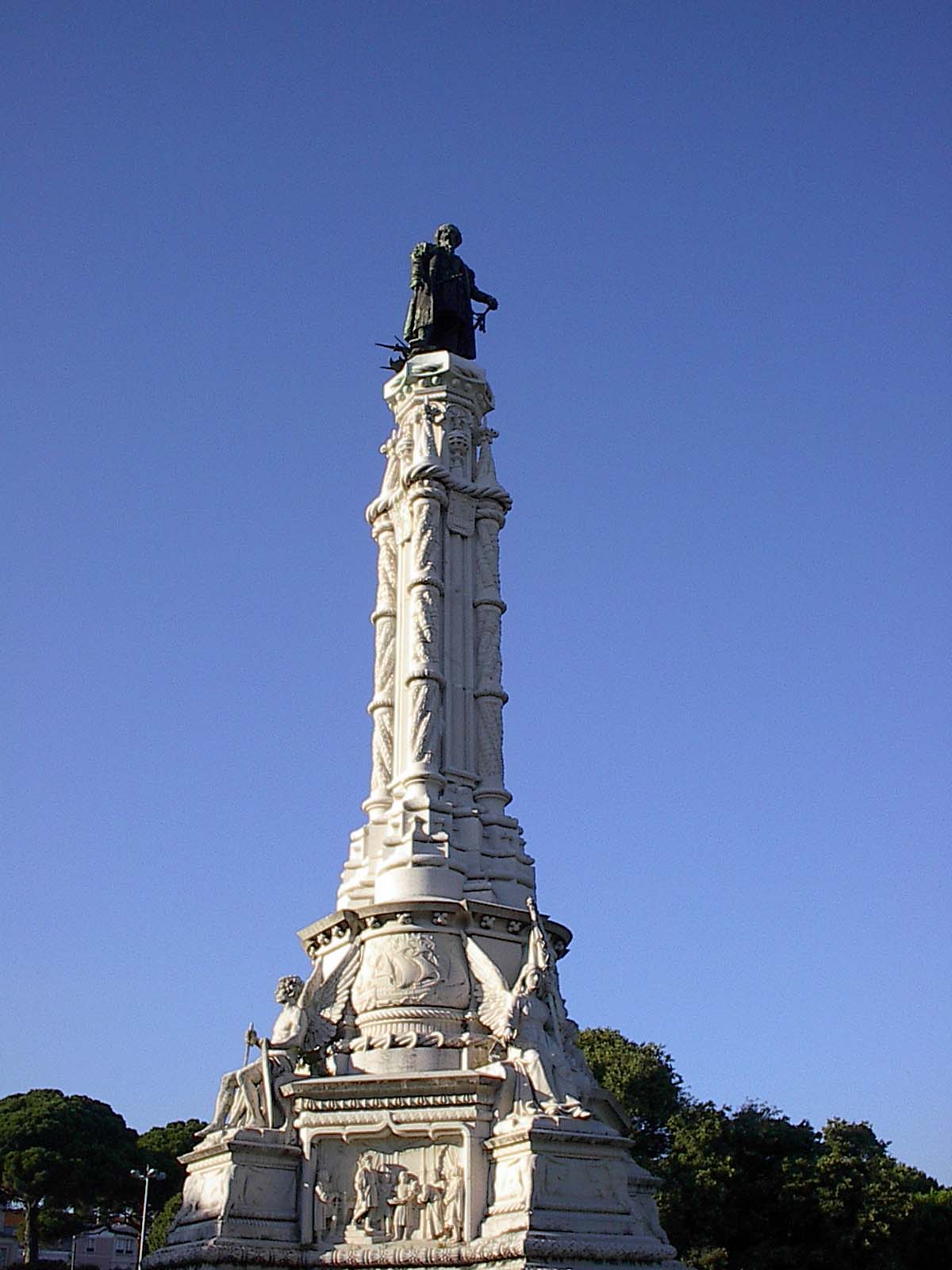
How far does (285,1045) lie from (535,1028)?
3.98 metres

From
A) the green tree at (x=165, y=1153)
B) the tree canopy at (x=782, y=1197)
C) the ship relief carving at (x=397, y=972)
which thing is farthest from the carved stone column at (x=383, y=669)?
the green tree at (x=165, y=1153)

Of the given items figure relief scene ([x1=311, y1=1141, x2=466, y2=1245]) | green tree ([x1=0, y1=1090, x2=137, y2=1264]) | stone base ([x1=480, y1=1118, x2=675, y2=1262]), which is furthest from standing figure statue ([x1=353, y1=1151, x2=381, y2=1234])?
green tree ([x1=0, y1=1090, x2=137, y2=1264])

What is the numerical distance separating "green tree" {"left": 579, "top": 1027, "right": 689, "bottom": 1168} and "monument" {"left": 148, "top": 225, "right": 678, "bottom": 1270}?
16.3 meters

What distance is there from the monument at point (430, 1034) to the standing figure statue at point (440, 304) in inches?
86.1

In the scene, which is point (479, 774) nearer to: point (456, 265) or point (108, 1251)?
point (456, 265)

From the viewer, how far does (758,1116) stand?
120ft

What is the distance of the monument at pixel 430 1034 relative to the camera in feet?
59.4

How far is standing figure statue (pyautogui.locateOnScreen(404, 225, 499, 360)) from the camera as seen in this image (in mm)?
29234

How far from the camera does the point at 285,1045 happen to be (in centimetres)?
2020

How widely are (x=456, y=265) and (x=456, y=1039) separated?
59.7ft

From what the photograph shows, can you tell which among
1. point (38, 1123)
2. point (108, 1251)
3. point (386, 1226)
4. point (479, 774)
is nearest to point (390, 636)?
point (479, 774)

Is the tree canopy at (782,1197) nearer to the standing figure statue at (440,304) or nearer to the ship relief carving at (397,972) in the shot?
the ship relief carving at (397,972)

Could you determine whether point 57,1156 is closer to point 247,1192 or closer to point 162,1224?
point 162,1224

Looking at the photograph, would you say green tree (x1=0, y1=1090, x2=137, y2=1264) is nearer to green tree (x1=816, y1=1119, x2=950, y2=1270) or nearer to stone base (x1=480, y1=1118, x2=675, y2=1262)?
green tree (x1=816, y1=1119, x2=950, y2=1270)
